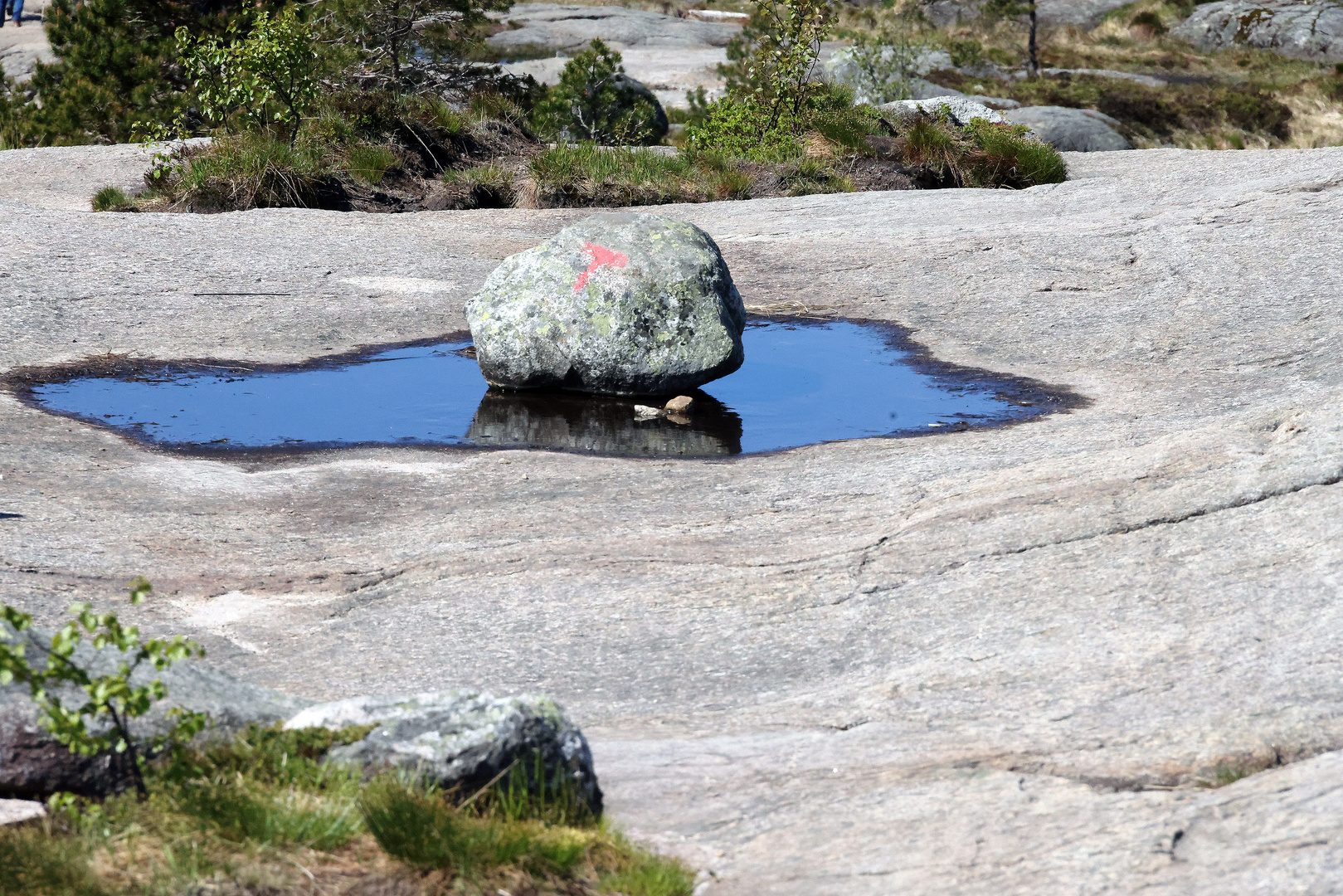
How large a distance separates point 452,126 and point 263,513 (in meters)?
11.9

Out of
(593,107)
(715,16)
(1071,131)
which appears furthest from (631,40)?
(593,107)

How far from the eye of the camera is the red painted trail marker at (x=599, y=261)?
363 inches

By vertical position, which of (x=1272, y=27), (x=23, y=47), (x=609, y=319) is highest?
(x=1272, y=27)

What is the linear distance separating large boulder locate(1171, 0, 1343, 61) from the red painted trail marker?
35.8m

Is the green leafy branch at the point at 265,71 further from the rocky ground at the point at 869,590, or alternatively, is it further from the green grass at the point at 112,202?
the rocky ground at the point at 869,590

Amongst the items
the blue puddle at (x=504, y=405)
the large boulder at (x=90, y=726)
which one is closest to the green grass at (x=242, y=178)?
the blue puddle at (x=504, y=405)

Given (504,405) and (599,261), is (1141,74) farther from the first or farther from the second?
(504,405)

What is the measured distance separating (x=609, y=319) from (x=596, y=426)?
0.91 meters

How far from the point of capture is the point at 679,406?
28.9ft

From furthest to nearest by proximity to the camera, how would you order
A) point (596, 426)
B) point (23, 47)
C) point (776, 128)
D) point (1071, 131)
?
point (23, 47) → point (1071, 131) → point (776, 128) → point (596, 426)

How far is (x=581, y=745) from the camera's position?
3.43 m

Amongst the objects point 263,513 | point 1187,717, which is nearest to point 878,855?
point 1187,717

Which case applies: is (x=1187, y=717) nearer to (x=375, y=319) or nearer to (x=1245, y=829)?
(x=1245, y=829)

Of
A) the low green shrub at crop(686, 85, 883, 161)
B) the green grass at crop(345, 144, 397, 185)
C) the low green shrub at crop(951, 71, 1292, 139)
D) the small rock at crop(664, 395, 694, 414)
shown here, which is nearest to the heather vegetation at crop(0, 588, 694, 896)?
the small rock at crop(664, 395, 694, 414)
